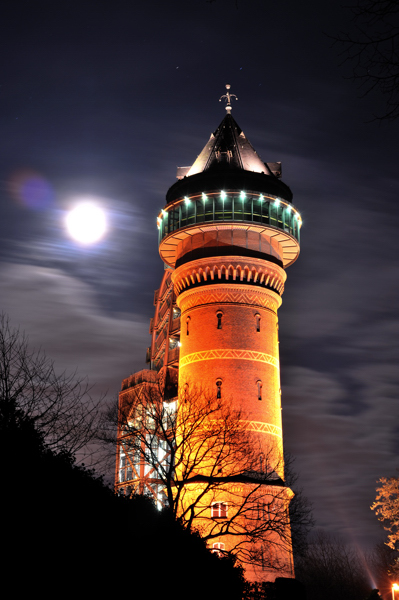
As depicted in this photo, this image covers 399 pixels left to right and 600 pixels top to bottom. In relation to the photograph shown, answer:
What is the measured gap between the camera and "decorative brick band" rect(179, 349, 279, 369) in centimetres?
4506

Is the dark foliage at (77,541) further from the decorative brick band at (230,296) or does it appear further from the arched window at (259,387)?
the decorative brick band at (230,296)

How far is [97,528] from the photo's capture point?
2167 centimetres

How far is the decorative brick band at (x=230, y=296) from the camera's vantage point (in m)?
46.9

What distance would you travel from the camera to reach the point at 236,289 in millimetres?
47031

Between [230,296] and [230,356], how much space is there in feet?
13.8

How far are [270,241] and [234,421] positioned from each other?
536 inches

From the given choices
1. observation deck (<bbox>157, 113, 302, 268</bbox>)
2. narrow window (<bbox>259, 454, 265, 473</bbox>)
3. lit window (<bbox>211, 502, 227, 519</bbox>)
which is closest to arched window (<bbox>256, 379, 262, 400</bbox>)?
narrow window (<bbox>259, 454, 265, 473</bbox>)

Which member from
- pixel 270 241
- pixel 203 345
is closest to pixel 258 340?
pixel 203 345

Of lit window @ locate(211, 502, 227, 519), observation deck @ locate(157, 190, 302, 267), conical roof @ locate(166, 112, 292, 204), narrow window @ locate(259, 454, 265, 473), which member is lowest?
lit window @ locate(211, 502, 227, 519)

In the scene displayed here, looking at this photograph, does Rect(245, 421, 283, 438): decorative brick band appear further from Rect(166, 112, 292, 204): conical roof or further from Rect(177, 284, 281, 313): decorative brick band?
Rect(166, 112, 292, 204): conical roof

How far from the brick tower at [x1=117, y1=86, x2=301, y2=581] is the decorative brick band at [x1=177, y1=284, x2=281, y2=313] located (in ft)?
0.22

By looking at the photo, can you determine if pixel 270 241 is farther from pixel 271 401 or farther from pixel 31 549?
pixel 31 549

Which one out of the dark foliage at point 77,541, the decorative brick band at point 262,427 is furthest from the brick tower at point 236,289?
the dark foliage at point 77,541

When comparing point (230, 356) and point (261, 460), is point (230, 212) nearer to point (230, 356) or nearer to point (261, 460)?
point (230, 356)
